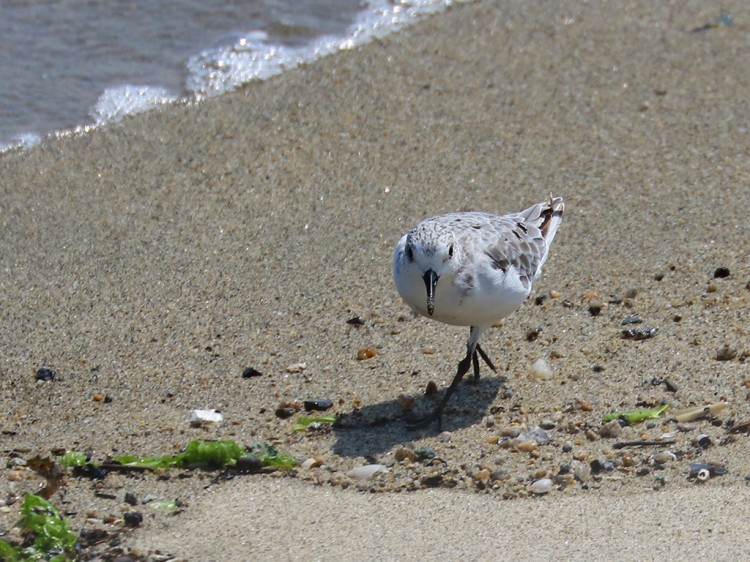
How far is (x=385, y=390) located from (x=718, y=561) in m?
1.93

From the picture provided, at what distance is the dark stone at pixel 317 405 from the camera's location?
5.02 metres

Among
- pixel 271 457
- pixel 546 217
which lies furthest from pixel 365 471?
pixel 546 217

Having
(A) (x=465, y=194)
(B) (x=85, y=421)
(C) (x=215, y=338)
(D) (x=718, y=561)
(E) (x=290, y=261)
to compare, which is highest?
(A) (x=465, y=194)

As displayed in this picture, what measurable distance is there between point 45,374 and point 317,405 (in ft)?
4.30

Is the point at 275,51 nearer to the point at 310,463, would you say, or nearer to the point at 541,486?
the point at 310,463

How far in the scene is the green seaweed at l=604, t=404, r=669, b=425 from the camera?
15.3 ft

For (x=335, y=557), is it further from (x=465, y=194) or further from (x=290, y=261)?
(x=465, y=194)

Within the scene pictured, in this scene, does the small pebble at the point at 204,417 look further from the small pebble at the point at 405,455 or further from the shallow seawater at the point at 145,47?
the shallow seawater at the point at 145,47

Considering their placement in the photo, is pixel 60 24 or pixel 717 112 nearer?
pixel 717 112

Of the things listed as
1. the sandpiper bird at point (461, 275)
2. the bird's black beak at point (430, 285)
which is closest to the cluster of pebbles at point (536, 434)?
the sandpiper bird at point (461, 275)

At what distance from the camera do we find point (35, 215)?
22.1ft

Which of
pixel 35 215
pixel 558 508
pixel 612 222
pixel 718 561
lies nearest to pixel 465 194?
pixel 612 222

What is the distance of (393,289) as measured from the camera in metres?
5.99

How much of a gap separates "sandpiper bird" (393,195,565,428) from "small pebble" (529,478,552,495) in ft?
2.33
